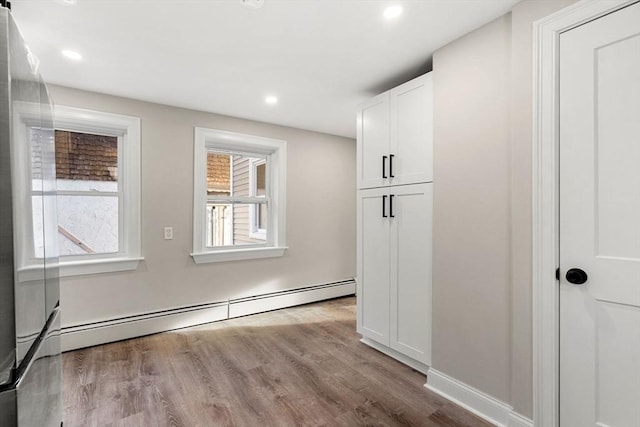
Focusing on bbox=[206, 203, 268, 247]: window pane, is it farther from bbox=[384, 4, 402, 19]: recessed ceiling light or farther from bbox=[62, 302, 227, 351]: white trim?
bbox=[384, 4, 402, 19]: recessed ceiling light

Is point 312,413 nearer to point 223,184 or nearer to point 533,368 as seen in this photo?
point 533,368

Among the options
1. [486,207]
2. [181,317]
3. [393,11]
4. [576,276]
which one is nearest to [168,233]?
[181,317]

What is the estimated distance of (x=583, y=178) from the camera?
148 centimetres

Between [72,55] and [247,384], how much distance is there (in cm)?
269

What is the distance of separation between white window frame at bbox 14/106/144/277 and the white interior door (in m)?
3.38

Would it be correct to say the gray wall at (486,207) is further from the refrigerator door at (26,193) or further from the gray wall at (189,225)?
the gray wall at (189,225)

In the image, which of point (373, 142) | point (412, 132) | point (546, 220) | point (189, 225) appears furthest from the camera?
point (189, 225)

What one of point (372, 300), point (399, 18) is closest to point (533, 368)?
point (372, 300)

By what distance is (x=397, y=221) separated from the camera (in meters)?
2.53

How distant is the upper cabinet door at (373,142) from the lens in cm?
263

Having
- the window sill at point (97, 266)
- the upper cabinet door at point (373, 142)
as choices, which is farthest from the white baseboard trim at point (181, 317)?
the upper cabinet door at point (373, 142)

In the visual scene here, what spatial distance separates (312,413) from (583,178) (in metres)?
1.96

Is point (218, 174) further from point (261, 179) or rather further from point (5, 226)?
point (5, 226)

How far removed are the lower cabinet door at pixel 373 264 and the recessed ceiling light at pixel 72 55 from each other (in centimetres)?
242
